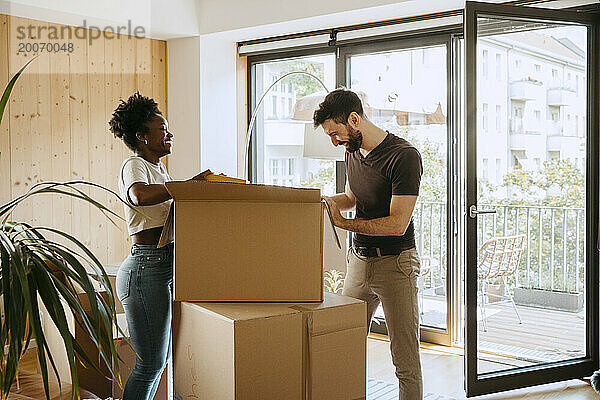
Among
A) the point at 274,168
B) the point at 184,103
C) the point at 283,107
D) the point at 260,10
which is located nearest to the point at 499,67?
the point at 260,10

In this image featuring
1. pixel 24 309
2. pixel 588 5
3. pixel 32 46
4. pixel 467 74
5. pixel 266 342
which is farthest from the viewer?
pixel 32 46

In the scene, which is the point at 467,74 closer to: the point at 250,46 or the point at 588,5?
the point at 588,5

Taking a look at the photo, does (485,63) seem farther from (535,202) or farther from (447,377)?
(447,377)

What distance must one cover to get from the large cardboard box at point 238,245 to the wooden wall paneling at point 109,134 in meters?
2.83

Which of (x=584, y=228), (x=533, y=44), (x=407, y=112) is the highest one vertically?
(x=533, y=44)

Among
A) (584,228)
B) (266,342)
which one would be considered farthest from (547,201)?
(266,342)

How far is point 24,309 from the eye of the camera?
1.16 metres

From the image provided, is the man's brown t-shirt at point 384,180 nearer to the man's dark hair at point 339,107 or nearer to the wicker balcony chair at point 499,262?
the man's dark hair at point 339,107

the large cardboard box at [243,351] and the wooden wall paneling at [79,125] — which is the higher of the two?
the wooden wall paneling at [79,125]

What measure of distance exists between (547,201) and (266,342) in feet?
7.97

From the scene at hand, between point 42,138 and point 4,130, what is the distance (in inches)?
10.6

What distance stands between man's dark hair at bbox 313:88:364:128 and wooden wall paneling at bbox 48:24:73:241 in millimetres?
2493

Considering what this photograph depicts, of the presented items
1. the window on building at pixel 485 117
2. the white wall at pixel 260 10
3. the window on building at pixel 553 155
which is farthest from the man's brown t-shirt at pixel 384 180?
the white wall at pixel 260 10

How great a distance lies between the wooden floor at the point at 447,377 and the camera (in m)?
3.54
